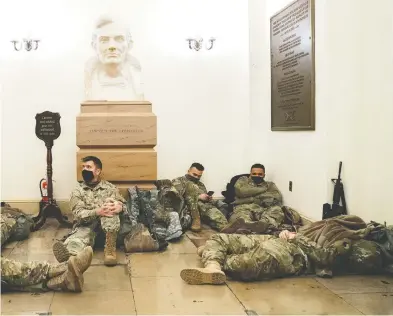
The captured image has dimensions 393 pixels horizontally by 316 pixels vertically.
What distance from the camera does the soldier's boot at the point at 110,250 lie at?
4062 mm

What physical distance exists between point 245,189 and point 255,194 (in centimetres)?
13

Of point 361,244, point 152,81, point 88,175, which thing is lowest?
point 361,244

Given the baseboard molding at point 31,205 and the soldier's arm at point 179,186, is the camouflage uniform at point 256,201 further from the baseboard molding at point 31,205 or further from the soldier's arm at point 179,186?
the baseboard molding at point 31,205

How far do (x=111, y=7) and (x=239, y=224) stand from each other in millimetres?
3474

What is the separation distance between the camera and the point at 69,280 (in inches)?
127

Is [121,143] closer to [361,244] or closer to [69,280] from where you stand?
[69,280]

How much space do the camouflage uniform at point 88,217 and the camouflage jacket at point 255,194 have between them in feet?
5.39

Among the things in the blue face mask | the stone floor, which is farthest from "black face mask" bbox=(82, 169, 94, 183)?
the blue face mask

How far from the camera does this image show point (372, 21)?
14.8ft

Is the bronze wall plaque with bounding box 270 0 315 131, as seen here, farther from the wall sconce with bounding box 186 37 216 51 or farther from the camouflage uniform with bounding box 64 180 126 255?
the camouflage uniform with bounding box 64 180 126 255

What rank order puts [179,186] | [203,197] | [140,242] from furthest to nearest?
[203,197], [179,186], [140,242]

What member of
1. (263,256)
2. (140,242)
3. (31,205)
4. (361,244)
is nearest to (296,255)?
(263,256)

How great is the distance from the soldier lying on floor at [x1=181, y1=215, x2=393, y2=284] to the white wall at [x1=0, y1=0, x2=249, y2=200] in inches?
129

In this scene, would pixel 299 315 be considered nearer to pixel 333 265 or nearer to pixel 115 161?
pixel 333 265
